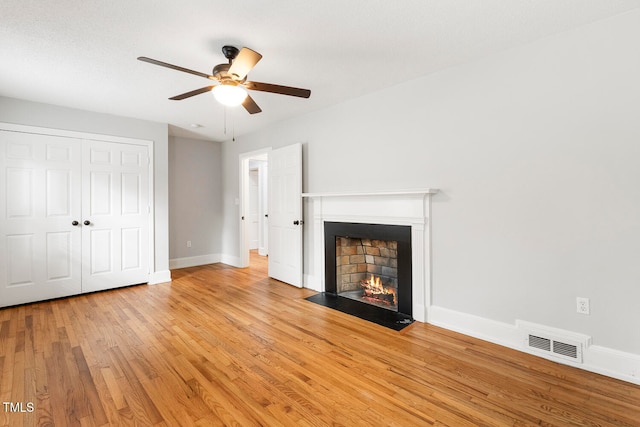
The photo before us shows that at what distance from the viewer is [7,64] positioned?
2.69m

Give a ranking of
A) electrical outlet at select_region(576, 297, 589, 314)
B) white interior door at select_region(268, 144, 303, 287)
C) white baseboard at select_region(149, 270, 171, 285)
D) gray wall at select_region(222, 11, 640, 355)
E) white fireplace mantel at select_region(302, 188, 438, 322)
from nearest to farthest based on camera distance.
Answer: gray wall at select_region(222, 11, 640, 355) < electrical outlet at select_region(576, 297, 589, 314) < white fireplace mantel at select_region(302, 188, 438, 322) < white interior door at select_region(268, 144, 303, 287) < white baseboard at select_region(149, 270, 171, 285)

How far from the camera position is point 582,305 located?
2.19 meters

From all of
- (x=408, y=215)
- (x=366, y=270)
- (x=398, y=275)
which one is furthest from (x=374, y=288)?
(x=408, y=215)

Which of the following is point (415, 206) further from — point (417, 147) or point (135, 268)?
point (135, 268)

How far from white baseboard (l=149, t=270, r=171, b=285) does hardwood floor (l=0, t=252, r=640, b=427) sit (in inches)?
52.5

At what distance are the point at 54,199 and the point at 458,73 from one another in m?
4.97

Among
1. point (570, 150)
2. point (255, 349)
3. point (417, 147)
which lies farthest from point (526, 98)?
point (255, 349)

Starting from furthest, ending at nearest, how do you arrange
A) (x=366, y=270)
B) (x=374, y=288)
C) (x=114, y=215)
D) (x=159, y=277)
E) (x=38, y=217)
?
(x=159, y=277)
(x=114, y=215)
(x=366, y=270)
(x=374, y=288)
(x=38, y=217)

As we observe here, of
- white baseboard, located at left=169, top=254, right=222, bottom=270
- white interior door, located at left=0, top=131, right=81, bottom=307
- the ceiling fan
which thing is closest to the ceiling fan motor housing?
the ceiling fan

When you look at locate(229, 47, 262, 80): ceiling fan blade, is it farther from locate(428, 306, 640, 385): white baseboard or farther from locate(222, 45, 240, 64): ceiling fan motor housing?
locate(428, 306, 640, 385): white baseboard

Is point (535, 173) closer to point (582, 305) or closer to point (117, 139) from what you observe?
point (582, 305)

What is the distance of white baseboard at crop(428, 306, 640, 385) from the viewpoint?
202 cm

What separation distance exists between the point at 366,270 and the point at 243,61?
2.91 metres

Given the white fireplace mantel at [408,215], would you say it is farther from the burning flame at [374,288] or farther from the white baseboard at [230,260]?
the white baseboard at [230,260]
